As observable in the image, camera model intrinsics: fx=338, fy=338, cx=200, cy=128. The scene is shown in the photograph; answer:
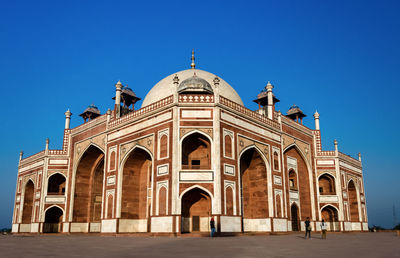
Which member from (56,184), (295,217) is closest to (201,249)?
(295,217)

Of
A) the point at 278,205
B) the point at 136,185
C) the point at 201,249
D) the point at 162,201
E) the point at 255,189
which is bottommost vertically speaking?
the point at 201,249

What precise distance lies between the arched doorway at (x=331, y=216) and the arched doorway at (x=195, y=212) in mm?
15841

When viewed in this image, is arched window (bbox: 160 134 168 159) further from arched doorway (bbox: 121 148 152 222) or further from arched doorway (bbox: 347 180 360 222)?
arched doorway (bbox: 347 180 360 222)

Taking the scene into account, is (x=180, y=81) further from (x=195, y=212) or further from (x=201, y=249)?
(x=201, y=249)

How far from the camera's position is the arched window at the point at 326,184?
32.8m

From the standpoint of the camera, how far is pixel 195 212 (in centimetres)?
2228

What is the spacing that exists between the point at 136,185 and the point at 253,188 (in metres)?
8.83

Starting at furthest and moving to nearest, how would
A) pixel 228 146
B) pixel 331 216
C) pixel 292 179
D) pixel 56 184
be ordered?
pixel 56 184
pixel 331 216
pixel 292 179
pixel 228 146

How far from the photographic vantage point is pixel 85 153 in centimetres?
3083

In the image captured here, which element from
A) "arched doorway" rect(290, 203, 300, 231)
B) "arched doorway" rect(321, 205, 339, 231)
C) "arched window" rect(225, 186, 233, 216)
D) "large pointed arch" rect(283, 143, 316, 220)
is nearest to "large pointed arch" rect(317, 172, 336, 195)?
"arched doorway" rect(321, 205, 339, 231)

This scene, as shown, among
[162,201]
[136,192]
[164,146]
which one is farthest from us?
[136,192]

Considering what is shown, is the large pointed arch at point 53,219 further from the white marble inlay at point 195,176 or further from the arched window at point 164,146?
the white marble inlay at point 195,176

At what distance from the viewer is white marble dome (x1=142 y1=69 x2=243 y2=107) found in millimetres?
29078

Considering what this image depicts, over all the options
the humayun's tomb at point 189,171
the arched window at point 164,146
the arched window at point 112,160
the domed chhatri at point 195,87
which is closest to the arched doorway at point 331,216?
the humayun's tomb at point 189,171
